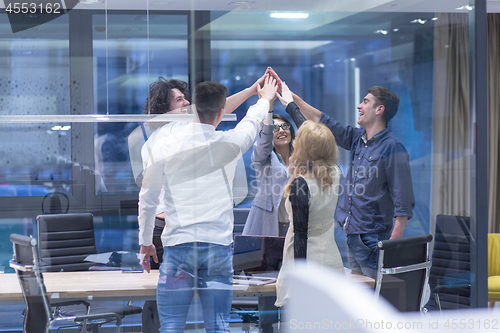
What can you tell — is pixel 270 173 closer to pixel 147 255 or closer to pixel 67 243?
pixel 147 255

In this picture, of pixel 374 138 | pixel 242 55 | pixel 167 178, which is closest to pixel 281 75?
pixel 242 55

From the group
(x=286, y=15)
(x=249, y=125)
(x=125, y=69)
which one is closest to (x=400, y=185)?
(x=249, y=125)

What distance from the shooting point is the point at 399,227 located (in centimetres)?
280

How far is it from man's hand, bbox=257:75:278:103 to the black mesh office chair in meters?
1.23

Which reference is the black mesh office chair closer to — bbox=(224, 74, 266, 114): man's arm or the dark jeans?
the dark jeans

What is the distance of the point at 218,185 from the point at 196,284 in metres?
0.58

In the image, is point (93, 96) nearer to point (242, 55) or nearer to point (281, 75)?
point (242, 55)

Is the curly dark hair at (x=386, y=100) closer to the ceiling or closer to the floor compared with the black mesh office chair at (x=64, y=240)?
closer to the ceiling

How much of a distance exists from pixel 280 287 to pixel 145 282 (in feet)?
2.53

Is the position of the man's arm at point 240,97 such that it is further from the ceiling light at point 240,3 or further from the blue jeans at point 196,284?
the blue jeans at point 196,284

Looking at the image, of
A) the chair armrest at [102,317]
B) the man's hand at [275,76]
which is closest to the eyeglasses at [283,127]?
the man's hand at [275,76]

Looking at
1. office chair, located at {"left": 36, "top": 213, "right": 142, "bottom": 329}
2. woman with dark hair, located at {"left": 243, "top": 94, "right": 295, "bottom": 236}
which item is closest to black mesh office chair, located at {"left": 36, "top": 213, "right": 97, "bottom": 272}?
office chair, located at {"left": 36, "top": 213, "right": 142, "bottom": 329}

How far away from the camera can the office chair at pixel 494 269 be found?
3.61m

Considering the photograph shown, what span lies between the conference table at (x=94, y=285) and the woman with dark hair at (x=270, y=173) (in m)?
0.35
